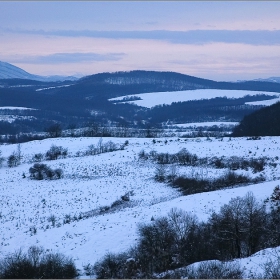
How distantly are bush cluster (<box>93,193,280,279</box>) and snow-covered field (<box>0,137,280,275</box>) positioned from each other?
2421 millimetres

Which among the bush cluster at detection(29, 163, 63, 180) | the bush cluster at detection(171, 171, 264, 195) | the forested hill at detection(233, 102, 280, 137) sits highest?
the forested hill at detection(233, 102, 280, 137)

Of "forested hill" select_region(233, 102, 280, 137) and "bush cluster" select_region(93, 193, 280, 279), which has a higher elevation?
"forested hill" select_region(233, 102, 280, 137)

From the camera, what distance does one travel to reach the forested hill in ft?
207

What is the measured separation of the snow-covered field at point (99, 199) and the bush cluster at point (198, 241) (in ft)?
7.94

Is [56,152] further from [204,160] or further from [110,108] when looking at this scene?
[110,108]

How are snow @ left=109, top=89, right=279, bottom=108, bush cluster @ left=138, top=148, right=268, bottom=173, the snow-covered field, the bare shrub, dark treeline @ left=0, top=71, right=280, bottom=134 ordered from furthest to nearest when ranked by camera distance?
snow @ left=109, top=89, right=279, bottom=108 → dark treeline @ left=0, top=71, right=280, bottom=134 → the bare shrub → bush cluster @ left=138, top=148, right=268, bottom=173 → the snow-covered field

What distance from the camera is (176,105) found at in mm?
154250

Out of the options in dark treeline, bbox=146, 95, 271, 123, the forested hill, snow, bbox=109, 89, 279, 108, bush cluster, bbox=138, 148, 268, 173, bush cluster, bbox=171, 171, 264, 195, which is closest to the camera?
bush cluster, bbox=171, 171, 264, 195

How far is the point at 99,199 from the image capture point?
30406mm

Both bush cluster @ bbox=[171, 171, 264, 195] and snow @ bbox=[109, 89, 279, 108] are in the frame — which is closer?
bush cluster @ bbox=[171, 171, 264, 195]

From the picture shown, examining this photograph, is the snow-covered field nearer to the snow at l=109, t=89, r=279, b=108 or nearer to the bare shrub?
the bare shrub

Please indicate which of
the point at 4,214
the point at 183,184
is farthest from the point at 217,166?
the point at 4,214

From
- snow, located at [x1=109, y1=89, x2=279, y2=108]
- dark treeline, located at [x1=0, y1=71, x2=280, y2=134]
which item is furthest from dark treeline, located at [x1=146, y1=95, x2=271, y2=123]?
snow, located at [x1=109, y1=89, x2=279, y2=108]

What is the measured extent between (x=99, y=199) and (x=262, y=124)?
4569cm
